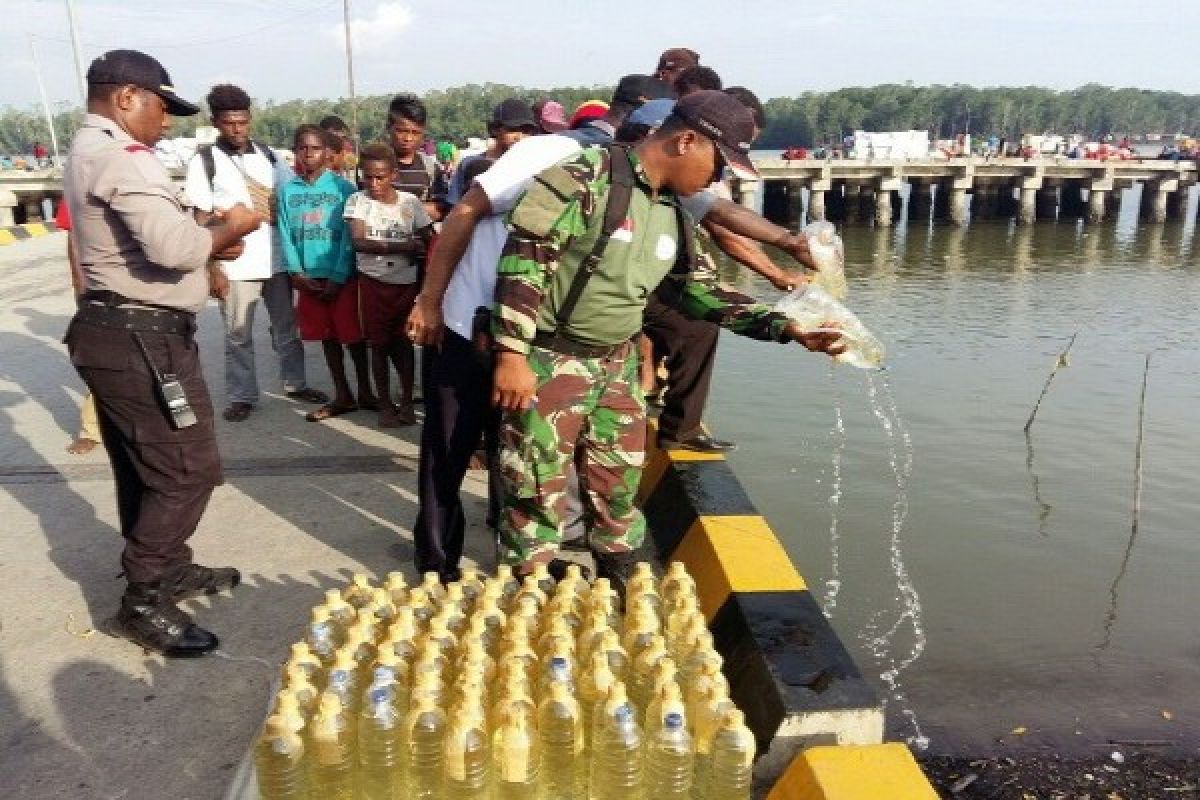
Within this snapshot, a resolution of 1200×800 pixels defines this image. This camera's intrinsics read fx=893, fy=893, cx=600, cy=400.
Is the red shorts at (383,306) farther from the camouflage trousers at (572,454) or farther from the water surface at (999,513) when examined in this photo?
the water surface at (999,513)

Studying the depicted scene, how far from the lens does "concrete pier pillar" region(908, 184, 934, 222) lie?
3344 centimetres

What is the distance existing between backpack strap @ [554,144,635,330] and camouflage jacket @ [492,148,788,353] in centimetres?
2

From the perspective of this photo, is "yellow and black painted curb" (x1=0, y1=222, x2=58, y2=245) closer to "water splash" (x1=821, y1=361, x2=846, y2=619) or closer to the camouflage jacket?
"water splash" (x1=821, y1=361, x2=846, y2=619)

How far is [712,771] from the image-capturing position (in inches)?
84.5

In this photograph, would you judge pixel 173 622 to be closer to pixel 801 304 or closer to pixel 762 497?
pixel 801 304

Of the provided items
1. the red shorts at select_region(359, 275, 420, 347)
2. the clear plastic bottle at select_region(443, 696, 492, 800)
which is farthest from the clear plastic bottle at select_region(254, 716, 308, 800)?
the red shorts at select_region(359, 275, 420, 347)

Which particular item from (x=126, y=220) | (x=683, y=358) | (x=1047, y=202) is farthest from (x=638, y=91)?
(x=1047, y=202)

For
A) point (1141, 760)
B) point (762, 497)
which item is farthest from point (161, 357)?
point (762, 497)

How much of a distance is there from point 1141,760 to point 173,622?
4017 millimetres

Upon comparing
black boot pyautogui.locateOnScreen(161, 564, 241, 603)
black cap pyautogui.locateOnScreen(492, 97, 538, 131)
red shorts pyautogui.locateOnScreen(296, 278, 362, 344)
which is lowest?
black boot pyautogui.locateOnScreen(161, 564, 241, 603)

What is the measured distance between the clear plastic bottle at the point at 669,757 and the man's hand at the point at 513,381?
1115 mm

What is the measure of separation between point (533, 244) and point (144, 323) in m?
1.31

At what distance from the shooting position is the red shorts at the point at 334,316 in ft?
18.4

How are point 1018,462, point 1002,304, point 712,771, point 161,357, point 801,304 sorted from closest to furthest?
point 712,771 → point 161,357 → point 801,304 → point 1018,462 → point 1002,304
